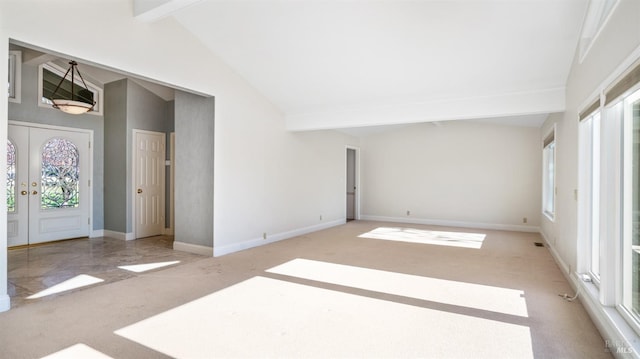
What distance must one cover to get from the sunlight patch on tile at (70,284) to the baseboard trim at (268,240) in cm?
155

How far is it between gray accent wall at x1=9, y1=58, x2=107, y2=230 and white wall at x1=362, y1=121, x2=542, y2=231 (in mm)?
6365

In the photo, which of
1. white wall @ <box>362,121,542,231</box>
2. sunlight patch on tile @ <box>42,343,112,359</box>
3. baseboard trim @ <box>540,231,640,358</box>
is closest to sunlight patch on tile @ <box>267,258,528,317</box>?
baseboard trim @ <box>540,231,640,358</box>

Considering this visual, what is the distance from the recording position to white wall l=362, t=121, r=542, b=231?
25.5 ft

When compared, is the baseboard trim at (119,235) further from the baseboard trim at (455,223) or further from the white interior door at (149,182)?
the baseboard trim at (455,223)

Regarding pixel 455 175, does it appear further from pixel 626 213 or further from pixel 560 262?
pixel 626 213

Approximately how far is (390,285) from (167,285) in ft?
8.05

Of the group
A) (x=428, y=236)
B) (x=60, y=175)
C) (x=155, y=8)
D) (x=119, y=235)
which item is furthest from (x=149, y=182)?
(x=428, y=236)

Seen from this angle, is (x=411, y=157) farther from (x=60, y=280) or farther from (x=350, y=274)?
(x=60, y=280)

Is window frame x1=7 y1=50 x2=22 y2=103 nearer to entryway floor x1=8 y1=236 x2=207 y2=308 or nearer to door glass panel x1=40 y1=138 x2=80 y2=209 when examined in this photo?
door glass panel x1=40 y1=138 x2=80 y2=209

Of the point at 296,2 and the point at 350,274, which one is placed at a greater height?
the point at 296,2

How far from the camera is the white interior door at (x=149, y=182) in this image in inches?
263

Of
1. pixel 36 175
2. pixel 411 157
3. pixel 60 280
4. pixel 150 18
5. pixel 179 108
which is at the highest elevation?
pixel 150 18

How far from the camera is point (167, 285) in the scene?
3725 mm

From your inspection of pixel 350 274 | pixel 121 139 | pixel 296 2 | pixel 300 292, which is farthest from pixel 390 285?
pixel 121 139
